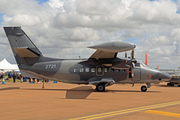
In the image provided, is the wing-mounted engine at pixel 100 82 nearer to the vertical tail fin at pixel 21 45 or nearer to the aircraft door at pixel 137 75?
the aircraft door at pixel 137 75

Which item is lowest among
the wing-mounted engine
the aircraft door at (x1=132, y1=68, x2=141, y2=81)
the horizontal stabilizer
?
the wing-mounted engine

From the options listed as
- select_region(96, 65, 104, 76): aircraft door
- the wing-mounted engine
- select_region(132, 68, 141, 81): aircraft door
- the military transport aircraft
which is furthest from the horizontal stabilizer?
select_region(132, 68, 141, 81): aircraft door

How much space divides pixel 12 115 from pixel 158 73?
596 inches

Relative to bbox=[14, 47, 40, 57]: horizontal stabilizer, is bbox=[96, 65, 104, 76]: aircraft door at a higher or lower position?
lower

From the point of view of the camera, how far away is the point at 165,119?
7660 mm

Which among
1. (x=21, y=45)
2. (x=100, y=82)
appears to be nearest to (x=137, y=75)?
(x=100, y=82)

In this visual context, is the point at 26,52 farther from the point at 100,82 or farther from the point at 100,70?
the point at 100,82

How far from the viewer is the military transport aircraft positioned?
19.7 meters

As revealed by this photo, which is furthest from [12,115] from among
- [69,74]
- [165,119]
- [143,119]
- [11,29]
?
[11,29]

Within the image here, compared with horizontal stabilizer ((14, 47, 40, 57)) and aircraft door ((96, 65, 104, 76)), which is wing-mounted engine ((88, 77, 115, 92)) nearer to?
aircraft door ((96, 65, 104, 76))

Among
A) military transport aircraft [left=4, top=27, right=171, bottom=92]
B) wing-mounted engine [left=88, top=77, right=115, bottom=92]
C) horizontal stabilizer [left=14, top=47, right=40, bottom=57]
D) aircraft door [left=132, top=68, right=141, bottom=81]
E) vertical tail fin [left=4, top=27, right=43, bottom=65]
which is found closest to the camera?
wing-mounted engine [left=88, top=77, right=115, bottom=92]

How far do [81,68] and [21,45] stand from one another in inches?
257

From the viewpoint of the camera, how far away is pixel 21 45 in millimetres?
20656

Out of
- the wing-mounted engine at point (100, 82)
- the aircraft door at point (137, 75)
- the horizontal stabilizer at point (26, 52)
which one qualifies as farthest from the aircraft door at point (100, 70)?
the horizontal stabilizer at point (26, 52)
